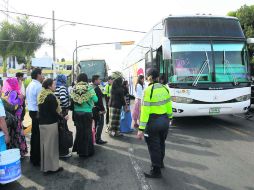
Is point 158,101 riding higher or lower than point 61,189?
higher

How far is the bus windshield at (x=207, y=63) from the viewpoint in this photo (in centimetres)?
1023

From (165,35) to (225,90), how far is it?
2543 mm

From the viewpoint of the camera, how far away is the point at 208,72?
1025cm

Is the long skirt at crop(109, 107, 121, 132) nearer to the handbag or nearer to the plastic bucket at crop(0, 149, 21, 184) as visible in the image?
the handbag

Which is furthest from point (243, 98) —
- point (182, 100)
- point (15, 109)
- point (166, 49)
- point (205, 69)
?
point (15, 109)

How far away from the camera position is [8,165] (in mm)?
5371

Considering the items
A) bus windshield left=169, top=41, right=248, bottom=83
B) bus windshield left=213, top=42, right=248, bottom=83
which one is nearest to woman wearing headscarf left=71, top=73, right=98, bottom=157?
bus windshield left=169, top=41, right=248, bottom=83

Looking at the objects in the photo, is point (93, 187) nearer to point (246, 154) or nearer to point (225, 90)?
point (246, 154)

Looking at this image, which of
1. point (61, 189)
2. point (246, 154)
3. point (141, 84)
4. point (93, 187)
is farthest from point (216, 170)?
point (141, 84)

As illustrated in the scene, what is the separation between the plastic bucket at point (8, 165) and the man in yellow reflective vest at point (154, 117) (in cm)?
209

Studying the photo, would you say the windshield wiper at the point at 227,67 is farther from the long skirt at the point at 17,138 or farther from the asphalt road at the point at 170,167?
the long skirt at the point at 17,138

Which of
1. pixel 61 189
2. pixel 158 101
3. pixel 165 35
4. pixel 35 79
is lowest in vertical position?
pixel 61 189

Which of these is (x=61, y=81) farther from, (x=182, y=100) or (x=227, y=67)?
(x=227, y=67)

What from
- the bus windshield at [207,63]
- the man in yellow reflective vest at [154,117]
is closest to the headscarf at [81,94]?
the man in yellow reflective vest at [154,117]
